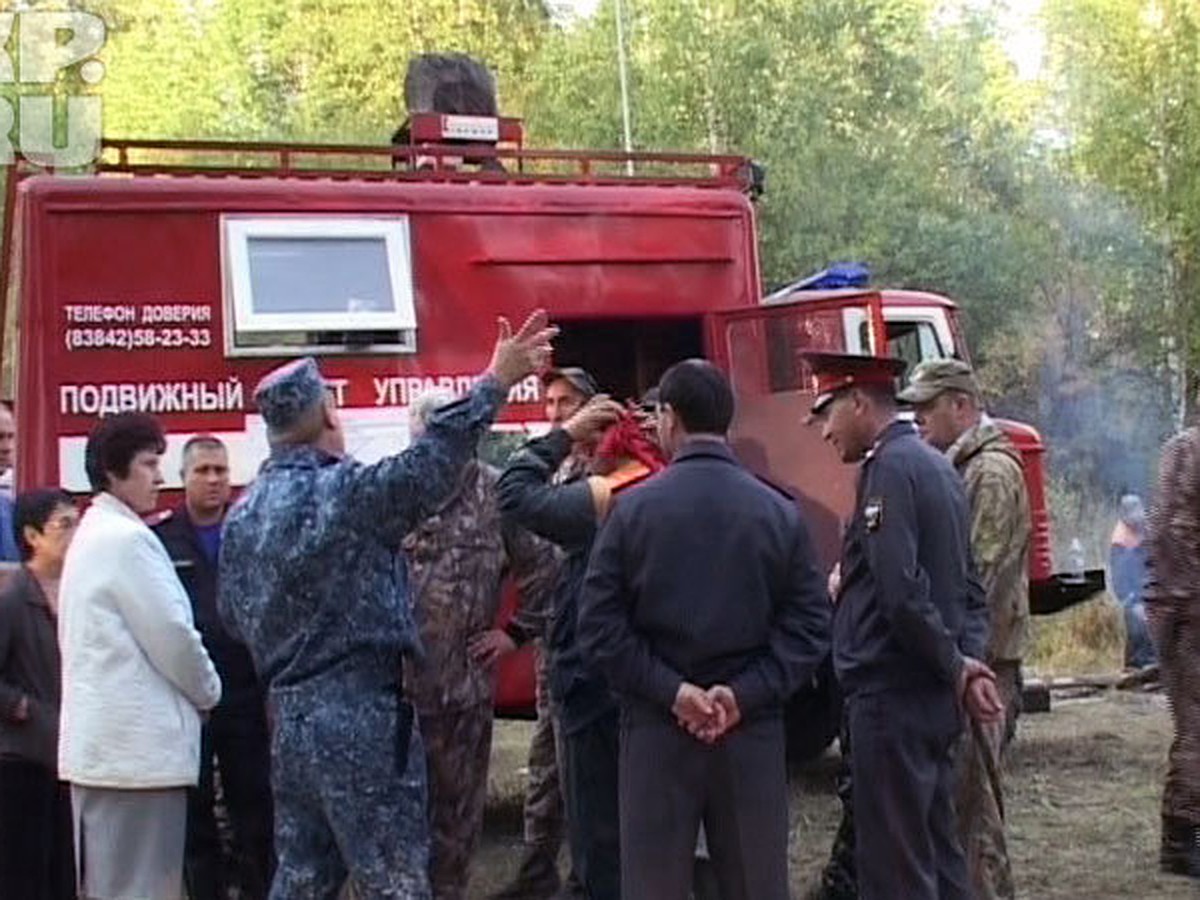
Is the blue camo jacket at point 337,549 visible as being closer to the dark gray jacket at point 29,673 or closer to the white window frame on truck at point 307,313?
the dark gray jacket at point 29,673

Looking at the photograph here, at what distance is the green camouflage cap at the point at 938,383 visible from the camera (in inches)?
249

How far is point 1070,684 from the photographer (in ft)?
41.0

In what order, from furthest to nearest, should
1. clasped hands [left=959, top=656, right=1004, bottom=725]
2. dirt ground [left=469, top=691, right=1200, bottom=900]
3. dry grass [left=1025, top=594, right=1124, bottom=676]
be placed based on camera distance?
dry grass [left=1025, top=594, right=1124, bottom=676], dirt ground [left=469, top=691, right=1200, bottom=900], clasped hands [left=959, top=656, right=1004, bottom=725]

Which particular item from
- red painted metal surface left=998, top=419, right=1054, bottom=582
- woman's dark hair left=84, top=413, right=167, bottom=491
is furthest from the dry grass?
woman's dark hair left=84, top=413, right=167, bottom=491

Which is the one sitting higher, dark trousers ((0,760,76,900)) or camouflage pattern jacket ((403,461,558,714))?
camouflage pattern jacket ((403,461,558,714))

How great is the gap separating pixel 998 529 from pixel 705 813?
1972 mm

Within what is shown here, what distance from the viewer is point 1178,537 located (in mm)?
4922

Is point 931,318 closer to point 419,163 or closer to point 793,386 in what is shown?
point 793,386

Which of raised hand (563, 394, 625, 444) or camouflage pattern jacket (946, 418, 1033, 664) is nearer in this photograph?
raised hand (563, 394, 625, 444)

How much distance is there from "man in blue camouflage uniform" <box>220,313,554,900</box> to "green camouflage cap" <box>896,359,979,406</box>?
6.96ft

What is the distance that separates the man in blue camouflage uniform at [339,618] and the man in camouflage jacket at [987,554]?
7.07ft

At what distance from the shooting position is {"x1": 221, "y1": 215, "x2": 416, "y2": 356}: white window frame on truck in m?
7.47

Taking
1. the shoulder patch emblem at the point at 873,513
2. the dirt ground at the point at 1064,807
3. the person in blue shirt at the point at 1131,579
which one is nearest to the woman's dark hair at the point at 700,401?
the shoulder patch emblem at the point at 873,513

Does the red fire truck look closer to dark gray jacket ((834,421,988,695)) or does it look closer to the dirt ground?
the dirt ground
